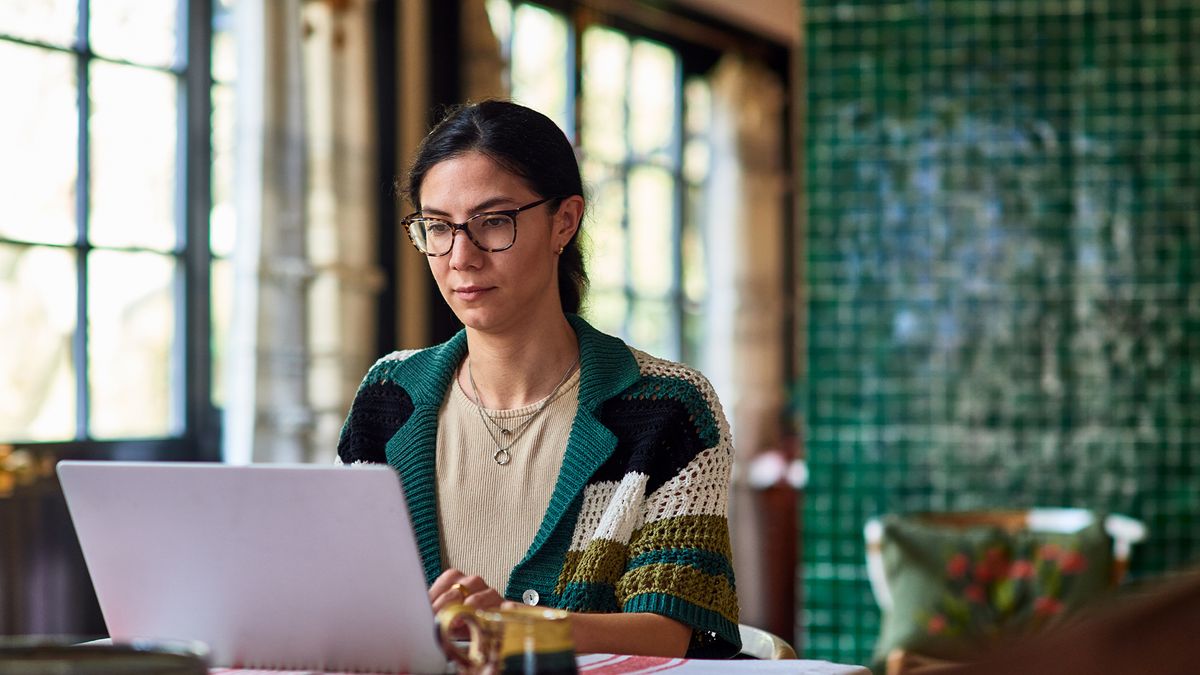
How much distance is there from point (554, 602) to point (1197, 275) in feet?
7.82

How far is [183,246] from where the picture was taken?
372cm

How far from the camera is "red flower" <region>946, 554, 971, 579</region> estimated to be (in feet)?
10.7

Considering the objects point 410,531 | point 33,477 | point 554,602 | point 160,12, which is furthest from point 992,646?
point 160,12

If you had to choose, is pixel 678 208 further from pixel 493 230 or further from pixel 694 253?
pixel 493 230

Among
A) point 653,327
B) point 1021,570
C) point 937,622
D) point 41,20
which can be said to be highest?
point 41,20

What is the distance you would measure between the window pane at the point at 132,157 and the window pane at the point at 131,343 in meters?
0.07

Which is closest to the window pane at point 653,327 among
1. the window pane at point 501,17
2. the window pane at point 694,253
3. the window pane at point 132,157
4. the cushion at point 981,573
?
the window pane at point 694,253

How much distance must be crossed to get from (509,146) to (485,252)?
0.45ft

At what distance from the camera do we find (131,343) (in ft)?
11.8

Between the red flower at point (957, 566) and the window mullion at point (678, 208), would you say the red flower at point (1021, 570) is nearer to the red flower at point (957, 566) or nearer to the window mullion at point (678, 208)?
the red flower at point (957, 566)

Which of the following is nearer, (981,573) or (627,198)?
(981,573)

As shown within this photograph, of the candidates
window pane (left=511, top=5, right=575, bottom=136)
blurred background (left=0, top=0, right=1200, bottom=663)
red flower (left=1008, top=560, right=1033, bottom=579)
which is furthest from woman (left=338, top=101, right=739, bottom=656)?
window pane (left=511, top=5, right=575, bottom=136)

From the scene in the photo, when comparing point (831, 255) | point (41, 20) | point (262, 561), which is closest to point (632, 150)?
point (831, 255)

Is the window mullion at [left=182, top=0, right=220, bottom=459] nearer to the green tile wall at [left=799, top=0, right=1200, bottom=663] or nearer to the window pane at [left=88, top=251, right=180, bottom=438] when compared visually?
the window pane at [left=88, top=251, right=180, bottom=438]
